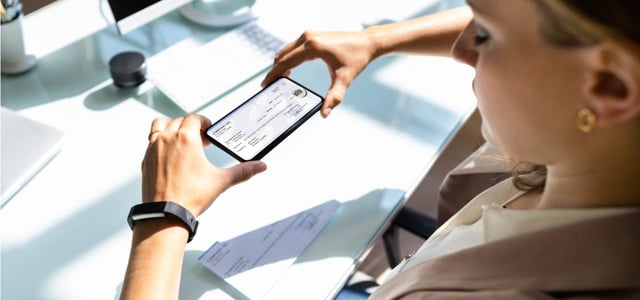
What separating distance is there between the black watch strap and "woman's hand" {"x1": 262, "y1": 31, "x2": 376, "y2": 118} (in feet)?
1.03

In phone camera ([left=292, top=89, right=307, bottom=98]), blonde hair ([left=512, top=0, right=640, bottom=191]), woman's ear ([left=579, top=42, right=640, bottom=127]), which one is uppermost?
blonde hair ([left=512, top=0, right=640, bottom=191])

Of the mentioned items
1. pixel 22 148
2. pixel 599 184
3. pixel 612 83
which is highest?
pixel 612 83

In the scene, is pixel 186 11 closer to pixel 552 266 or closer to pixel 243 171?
pixel 243 171

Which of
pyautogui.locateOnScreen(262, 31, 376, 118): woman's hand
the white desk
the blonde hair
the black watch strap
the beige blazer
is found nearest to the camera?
the blonde hair

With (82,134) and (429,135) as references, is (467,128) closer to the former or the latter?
(429,135)

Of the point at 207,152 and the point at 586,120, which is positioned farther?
the point at 207,152

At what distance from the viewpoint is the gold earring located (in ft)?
1.69

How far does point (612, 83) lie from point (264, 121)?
51 centimetres

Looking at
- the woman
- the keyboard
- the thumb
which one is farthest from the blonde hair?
the keyboard

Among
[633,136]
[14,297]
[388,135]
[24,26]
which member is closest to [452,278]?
[633,136]

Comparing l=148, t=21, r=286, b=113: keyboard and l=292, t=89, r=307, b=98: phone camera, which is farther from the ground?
l=292, t=89, r=307, b=98: phone camera

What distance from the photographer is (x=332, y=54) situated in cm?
101

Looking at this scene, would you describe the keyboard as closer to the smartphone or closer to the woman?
the smartphone

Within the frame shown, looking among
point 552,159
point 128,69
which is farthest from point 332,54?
point 552,159
